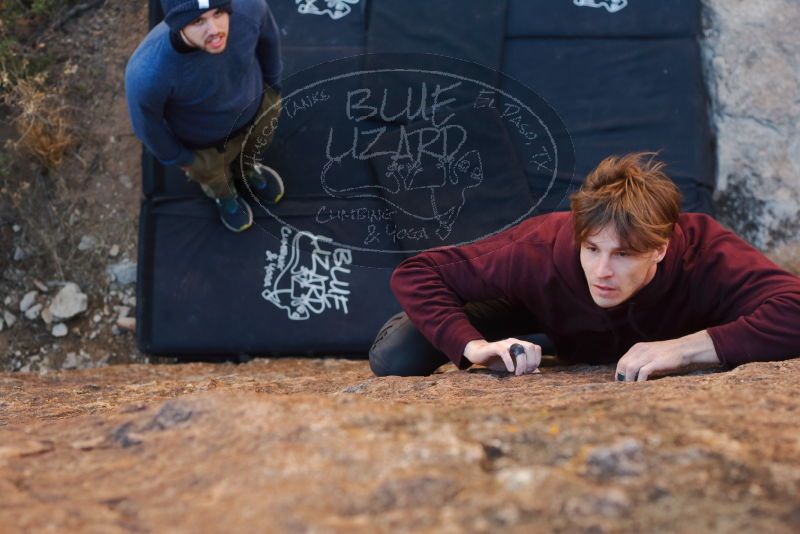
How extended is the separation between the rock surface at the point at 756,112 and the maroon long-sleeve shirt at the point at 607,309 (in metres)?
1.76

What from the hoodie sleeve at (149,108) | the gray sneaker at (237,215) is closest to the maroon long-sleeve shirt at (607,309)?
the hoodie sleeve at (149,108)

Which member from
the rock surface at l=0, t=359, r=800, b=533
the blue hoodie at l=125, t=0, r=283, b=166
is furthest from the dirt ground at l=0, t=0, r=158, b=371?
the rock surface at l=0, t=359, r=800, b=533

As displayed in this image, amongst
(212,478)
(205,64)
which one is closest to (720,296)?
(212,478)

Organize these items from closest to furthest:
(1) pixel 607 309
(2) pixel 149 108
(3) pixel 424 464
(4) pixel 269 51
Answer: (3) pixel 424 464
(1) pixel 607 309
(2) pixel 149 108
(4) pixel 269 51

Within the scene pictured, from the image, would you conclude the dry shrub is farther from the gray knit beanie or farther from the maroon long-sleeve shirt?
the maroon long-sleeve shirt

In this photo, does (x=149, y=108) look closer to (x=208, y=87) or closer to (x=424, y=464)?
(x=208, y=87)

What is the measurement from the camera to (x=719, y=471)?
1.48 meters

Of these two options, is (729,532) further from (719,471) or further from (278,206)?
(278,206)

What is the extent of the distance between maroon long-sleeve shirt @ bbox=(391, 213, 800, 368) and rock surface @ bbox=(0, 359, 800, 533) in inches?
13.3

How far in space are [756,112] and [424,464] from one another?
339cm

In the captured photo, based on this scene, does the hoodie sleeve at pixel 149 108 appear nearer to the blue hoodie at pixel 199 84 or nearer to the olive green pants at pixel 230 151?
the blue hoodie at pixel 199 84

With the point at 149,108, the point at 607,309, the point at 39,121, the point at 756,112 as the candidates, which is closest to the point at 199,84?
the point at 149,108

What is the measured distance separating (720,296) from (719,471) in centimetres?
114

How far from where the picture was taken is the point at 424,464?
154 cm
